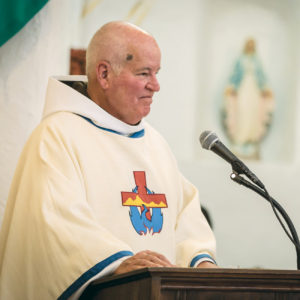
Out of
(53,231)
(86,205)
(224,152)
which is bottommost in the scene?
(53,231)

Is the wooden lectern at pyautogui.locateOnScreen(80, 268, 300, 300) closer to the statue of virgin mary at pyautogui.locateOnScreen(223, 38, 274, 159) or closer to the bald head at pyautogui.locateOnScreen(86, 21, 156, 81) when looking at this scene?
the bald head at pyautogui.locateOnScreen(86, 21, 156, 81)

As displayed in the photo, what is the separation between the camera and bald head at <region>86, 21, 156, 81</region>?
4.04m

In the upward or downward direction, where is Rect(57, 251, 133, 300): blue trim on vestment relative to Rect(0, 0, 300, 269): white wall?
downward

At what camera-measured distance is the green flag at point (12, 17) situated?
180 inches

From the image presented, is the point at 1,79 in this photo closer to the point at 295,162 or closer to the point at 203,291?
the point at 203,291

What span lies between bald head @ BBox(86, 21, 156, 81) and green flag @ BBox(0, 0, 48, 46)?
70 centimetres

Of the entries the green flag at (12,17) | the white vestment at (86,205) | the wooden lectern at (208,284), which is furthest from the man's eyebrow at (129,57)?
the wooden lectern at (208,284)

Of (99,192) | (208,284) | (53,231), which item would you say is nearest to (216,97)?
(99,192)

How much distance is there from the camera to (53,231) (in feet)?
11.0

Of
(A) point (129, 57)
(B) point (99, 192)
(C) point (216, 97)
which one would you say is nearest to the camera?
(B) point (99, 192)

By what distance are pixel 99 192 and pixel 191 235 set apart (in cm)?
66

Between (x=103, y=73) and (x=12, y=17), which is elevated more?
(x=12, y=17)

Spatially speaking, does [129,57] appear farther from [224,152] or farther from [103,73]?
[224,152]

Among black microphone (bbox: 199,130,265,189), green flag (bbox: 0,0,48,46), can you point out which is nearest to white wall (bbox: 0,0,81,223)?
green flag (bbox: 0,0,48,46)
